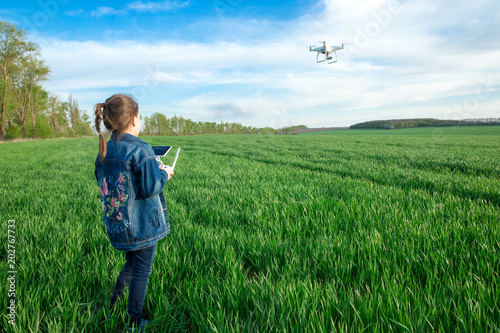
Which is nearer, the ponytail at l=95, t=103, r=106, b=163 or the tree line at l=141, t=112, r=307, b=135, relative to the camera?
the ponytail at l=95, t=103, r=106, b=163

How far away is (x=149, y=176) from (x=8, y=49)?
52.1 m

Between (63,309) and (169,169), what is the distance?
1.28 m

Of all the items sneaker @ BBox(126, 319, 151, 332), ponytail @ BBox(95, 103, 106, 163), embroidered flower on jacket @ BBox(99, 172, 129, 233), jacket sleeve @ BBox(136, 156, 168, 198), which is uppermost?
ponytail @ BBox(95, 103, 106, 163)

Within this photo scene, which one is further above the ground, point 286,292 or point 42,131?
point 42,131

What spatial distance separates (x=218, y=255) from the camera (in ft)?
8.04

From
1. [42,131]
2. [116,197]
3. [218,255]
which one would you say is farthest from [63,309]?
[42,131]

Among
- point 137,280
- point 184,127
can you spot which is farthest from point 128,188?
point 184,127

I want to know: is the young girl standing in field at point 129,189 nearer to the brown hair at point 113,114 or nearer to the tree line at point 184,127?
the brown hair at point 113,114

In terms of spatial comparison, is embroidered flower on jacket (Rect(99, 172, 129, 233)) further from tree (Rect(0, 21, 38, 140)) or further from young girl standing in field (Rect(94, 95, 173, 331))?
tree (Rect(0, 21, 38, 140))

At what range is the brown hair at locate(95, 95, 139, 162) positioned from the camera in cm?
172

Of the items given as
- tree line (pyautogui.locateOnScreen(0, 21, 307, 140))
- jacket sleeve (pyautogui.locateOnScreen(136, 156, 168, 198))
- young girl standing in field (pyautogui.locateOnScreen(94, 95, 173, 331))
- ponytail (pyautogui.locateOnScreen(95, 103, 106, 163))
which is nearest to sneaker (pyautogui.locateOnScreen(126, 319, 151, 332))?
young girl standing in field (pyautogui.locateOnScreen(94, 95, 173, 331))

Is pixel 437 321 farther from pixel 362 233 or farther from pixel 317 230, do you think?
pixel 317 230

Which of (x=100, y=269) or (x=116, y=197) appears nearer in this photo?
(x=116, y=197)

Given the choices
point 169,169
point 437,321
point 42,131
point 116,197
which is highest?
point 42,131
